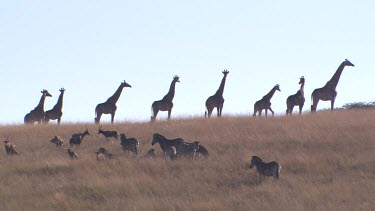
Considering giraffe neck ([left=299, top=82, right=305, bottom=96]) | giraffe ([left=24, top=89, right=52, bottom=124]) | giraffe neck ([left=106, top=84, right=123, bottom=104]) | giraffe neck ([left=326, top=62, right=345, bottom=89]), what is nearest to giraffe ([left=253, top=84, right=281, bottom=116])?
giraffe neck ([left=299, top=82, right=305, bottom=96])

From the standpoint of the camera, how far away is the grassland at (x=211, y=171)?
59.8 feet

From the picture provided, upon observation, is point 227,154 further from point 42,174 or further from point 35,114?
point 35,114

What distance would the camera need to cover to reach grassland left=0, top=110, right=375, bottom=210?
1823 centimetres

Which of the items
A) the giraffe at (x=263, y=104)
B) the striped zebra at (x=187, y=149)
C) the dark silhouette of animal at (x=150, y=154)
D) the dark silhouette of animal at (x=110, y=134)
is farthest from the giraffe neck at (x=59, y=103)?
the striped zebra at (x=187, y=149)

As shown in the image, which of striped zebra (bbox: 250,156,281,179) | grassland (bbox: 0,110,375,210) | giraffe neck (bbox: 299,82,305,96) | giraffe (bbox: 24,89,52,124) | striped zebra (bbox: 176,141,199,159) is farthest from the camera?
giraffe (bbox: 24,89,52,124)

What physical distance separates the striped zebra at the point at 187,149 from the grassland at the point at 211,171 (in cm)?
53

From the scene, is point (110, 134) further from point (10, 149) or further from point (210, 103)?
point (210, 103)

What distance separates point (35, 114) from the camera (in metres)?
33.7

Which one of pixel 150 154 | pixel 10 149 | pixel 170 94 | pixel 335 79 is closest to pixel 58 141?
pixel 10 149

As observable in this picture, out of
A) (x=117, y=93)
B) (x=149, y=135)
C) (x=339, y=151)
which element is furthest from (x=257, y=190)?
(x=117, y=93)

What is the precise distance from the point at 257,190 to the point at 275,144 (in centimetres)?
602

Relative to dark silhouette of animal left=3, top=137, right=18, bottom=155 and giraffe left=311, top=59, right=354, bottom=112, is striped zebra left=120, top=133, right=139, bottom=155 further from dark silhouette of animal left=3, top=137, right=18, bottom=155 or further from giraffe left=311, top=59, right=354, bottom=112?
giraffe left=311, top=59, right=354, bottom=112

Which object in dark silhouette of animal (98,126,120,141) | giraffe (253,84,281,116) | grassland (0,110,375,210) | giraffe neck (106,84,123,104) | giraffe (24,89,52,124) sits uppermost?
giraffe neck (106,84,123,104)

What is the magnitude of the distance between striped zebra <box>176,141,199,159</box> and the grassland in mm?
525
